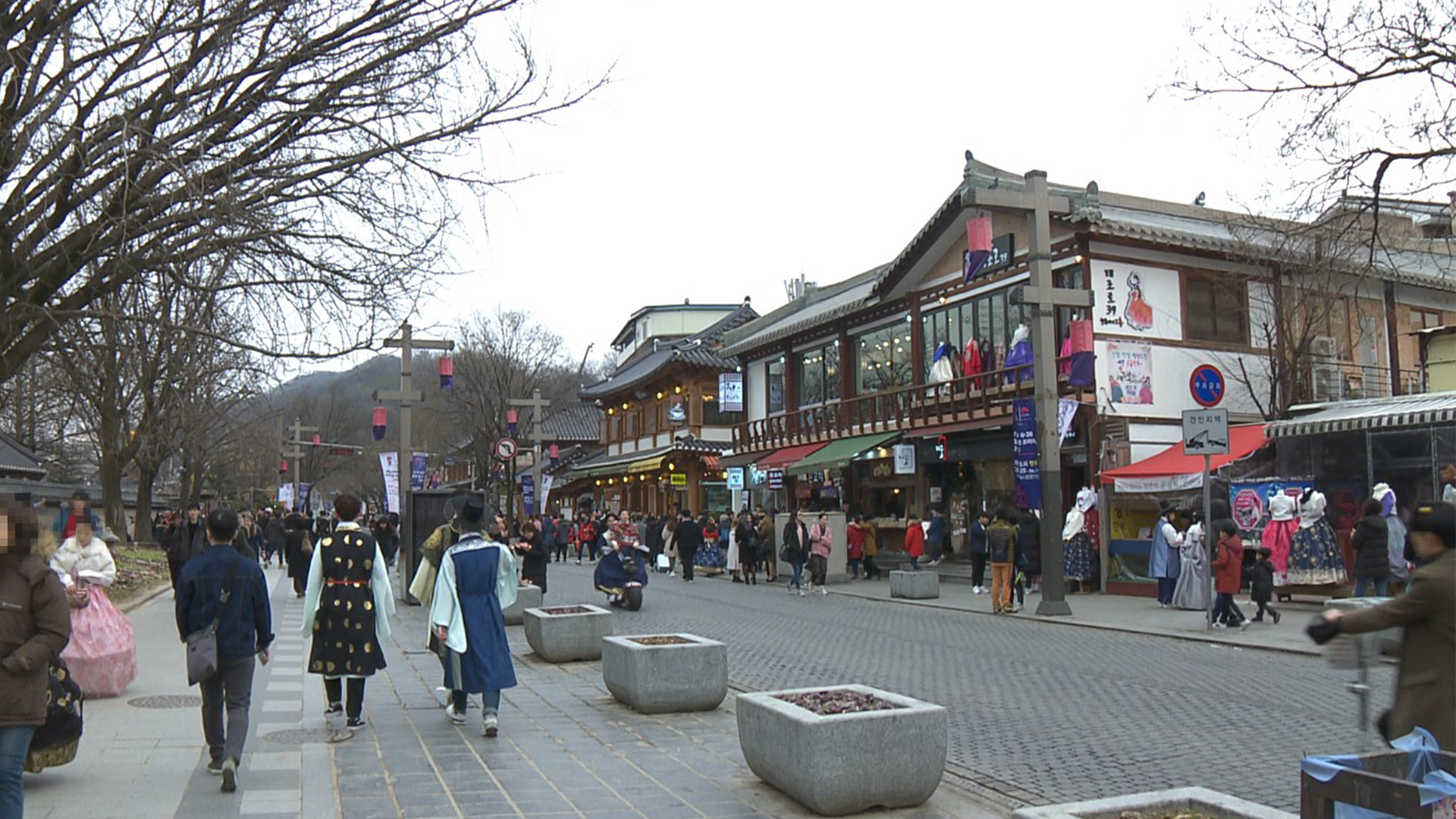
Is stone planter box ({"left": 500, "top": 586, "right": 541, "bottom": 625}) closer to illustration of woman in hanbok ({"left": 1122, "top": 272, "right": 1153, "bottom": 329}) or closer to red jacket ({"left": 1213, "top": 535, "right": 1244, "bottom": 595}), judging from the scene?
red jacket ({"left": 1213, "top": 535, "right": 1244, "bottom": 595})

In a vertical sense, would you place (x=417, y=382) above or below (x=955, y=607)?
above

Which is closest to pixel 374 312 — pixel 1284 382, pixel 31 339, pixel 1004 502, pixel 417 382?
pixel 31 339

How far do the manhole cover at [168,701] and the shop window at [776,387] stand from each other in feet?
93.4

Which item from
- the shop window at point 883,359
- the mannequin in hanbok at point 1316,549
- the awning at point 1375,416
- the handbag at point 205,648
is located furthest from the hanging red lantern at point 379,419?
the handbag at point 205,648

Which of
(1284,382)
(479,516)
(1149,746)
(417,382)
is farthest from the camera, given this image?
(417,382)

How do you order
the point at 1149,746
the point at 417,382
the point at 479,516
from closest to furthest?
the point at 1149,746 < the point at 479,516 < the point at 417,382

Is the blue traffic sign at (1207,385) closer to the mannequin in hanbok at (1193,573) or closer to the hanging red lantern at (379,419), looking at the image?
the mannequin in hanbok at (1193,573)

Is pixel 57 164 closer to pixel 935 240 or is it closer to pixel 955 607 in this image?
pixel 955 607

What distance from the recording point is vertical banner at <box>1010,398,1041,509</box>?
19.3 metres

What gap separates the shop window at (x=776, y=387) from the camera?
125 feet

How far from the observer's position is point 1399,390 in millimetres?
27375

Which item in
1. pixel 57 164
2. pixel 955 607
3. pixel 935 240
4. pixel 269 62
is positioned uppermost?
pixel 935 240

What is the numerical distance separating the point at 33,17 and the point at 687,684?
920 centimetres

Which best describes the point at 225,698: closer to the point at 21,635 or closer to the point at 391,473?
the point at 21,635
